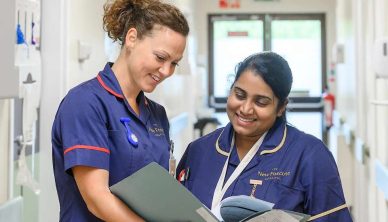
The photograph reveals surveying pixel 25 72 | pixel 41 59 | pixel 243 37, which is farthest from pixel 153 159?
pixel 243 37

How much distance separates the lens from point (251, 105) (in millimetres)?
1653

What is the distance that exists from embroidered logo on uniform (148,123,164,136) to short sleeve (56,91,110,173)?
9.5 inches

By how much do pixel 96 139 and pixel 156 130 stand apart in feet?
1.00

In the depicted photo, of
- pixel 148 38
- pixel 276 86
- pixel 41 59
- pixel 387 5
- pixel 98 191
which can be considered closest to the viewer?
pixel 98 191

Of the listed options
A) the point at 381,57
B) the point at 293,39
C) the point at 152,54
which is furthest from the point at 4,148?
the point at 293,39

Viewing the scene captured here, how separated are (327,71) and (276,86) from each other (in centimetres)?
527

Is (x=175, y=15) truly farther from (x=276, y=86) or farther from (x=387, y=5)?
(x=387, y=5)

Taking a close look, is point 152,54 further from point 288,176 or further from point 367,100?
point 367,100

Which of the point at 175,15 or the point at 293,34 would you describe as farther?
the point at 293,34

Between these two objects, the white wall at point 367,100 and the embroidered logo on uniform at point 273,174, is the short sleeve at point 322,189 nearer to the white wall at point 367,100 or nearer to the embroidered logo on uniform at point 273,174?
the embroidered logo on uniform at point 273,174

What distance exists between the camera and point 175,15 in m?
1.57

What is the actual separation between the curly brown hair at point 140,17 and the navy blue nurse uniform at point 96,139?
14 cm

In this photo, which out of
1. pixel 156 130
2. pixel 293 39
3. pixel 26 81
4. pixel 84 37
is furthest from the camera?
pixel 293 39

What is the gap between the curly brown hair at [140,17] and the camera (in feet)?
5.03
